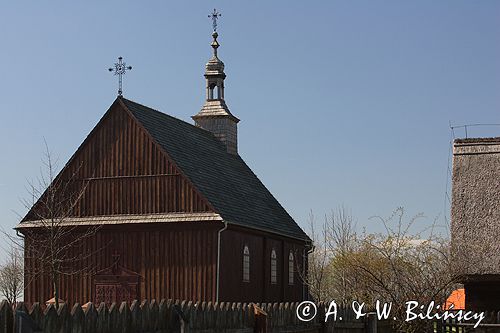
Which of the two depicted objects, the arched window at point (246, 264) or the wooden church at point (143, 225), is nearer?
the wooden church at point (143, 225)

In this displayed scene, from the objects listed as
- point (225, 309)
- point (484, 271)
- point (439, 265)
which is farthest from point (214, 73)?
point (225, 309)

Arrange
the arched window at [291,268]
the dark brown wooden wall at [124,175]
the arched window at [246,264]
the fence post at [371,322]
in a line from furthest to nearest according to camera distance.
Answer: the arched window at [291,268] → the arched window at [246,264] → the dark brown wooden wall at [124,175] → the fence post at [371,322]

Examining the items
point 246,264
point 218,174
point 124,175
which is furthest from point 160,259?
point 218,174

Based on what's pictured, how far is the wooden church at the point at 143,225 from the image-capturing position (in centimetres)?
3344

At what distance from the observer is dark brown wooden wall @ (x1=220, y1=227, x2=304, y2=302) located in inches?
A: 1348

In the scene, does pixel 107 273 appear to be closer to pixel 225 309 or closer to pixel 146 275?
pixel 146 275

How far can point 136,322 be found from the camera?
43.6 feet

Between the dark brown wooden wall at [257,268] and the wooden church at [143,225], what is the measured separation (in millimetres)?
75

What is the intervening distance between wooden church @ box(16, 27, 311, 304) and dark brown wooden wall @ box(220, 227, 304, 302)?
7cm

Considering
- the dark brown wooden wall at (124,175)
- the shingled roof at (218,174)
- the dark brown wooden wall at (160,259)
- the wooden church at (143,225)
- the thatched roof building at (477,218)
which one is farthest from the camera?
the shingled roof at (218,174)

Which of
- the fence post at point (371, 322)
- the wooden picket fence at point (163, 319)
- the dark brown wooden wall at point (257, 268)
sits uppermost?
the dark brown wooden wall at point (257, 268)

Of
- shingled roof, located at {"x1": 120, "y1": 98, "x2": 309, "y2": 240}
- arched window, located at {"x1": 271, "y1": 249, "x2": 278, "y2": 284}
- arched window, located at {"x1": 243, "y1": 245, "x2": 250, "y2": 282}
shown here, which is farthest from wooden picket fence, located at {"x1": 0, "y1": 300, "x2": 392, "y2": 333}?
arched window, located at {"x1": 271, "y1": 249, "x2": 278, "y2": 284}

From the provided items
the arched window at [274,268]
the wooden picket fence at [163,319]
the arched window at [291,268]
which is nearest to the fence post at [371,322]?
the wooden picket fence at [163,319]

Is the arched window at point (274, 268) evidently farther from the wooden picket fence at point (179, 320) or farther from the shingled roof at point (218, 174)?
the wooden picket fence at point (179, 320)
